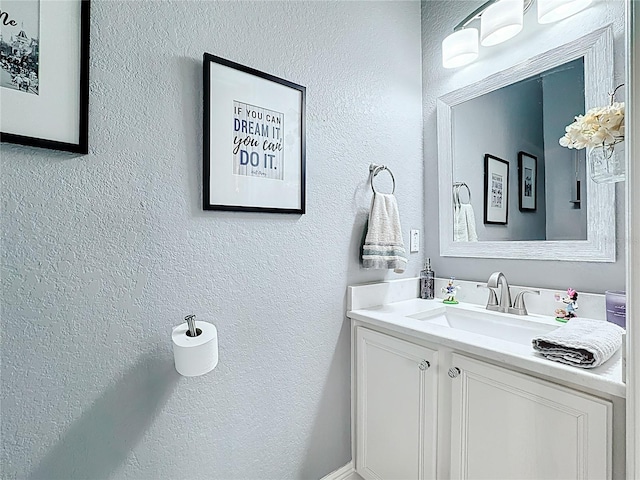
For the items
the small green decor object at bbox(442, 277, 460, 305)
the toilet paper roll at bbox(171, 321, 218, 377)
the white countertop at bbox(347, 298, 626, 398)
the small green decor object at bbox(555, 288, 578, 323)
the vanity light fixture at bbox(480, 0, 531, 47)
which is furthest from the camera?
A: the small green decor object at bbox(442, 277, 460, 305)

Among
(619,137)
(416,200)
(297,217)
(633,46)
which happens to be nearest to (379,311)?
(297,217)

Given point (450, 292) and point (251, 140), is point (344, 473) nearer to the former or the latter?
point (450, 292)

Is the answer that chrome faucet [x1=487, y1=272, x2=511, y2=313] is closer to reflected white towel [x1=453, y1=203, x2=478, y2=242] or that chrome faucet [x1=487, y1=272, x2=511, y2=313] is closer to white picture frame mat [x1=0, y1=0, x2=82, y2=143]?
reflected white towel [x1=453, y1=203, x2=478, y2=242]

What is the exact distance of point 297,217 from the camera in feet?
4.12

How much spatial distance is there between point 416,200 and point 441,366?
2.91 ft

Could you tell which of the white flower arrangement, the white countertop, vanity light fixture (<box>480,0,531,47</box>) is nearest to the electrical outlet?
the white countertop

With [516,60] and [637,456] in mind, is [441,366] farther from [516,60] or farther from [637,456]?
[516,60]

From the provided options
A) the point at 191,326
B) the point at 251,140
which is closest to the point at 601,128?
the point at 251,140

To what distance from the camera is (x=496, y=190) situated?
4.78ft

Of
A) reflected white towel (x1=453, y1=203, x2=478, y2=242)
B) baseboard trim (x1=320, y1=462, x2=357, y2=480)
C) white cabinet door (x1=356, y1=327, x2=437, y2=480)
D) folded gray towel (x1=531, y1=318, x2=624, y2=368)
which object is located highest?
reflected white towel (x1=453, y1=203, x2=478, y2=242)

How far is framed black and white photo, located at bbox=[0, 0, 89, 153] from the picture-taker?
0.75m

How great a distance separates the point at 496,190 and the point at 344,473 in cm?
138

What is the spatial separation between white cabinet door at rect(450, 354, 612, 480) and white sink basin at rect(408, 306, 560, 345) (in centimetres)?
37

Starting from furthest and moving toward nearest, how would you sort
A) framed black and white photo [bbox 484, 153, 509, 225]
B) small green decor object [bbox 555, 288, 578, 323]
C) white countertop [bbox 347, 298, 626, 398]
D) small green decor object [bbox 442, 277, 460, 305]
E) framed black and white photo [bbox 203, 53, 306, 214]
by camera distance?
small green decor object [bbox 442, 277, 460, 305] < framed black and white photo [bbox 484, 153, 509, 225] < small green decor object [bbox 555, 288, 578, 323] < framed black and white photo [bbox 203, 53, 306, 214] < white countertop [bbox 347, 298, 626, 398]
